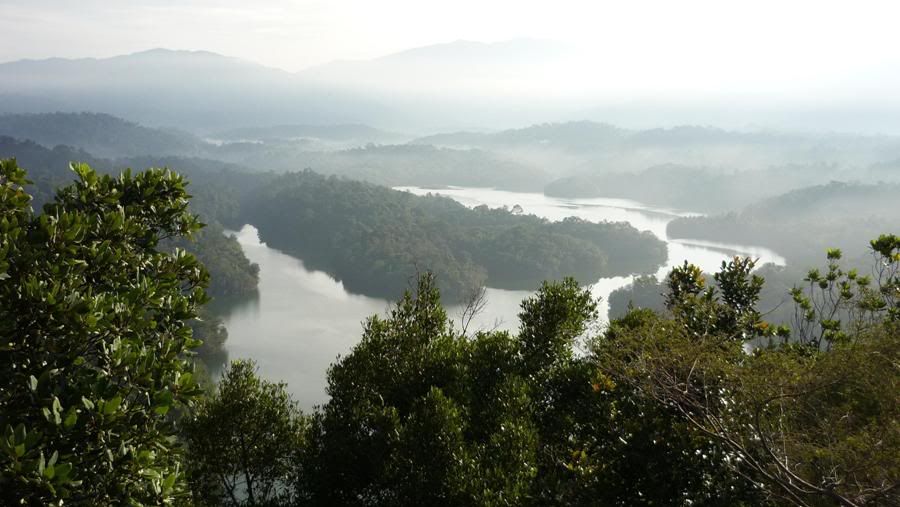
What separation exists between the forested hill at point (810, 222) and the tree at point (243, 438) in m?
53.9

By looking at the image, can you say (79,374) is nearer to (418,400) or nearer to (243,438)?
(418,400)

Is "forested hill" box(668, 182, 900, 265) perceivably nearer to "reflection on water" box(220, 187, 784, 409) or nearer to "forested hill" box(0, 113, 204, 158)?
"reflection on water" box(220, 187, 784, 409)

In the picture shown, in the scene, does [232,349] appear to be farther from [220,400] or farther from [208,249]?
[220,400]

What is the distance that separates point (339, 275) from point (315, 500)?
4427 cm

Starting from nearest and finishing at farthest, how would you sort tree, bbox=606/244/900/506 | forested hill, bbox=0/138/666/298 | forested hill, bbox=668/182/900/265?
tree, bbox=606/244/900/506
forested hill, bbox=0/138/666/298
forested hill, bbox=668/182/900/265

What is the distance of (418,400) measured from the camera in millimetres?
6637

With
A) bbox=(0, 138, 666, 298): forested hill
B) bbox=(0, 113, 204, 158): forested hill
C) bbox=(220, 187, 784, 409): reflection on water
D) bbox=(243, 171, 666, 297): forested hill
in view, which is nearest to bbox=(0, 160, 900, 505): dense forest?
bbox=(220, 187, 784, 409): reflection on water

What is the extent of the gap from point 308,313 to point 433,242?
69.2 feet

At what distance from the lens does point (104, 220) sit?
4309 millimetres

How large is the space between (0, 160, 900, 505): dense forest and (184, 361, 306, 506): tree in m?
0.03

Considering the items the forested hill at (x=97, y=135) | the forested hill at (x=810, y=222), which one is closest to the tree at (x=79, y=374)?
the forested hill at (x=810, y=222)

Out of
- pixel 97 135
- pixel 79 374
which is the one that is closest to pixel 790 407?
pixel 79 374

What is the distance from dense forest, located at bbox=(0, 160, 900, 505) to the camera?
3188 mm

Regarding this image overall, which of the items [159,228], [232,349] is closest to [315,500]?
[159,228]
